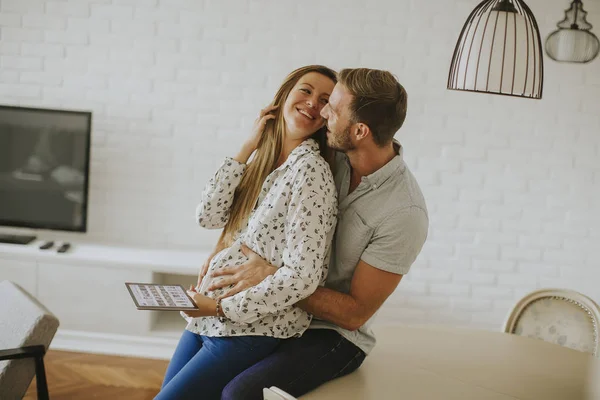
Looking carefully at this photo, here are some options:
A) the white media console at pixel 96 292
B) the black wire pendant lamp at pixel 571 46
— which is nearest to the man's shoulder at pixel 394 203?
the black wire pendant lamp at pixel 571 46

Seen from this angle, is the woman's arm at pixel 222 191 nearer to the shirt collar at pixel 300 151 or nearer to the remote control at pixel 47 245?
the shirt collar at pixel 300 151

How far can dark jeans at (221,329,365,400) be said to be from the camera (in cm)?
192

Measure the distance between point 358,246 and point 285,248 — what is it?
0.22m

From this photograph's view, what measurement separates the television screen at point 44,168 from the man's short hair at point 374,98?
235cm

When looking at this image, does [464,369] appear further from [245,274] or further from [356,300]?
[245,274]

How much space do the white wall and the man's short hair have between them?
1.99 metres

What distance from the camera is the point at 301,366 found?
198cm

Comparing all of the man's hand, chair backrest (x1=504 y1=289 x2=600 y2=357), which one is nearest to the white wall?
chair backrest (x1=504 y1=289 x2=600 y2=357)

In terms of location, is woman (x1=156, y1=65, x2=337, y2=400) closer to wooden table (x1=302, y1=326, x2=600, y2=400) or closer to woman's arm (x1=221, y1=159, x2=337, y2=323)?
woman's arm (x1=221, y1=159, x2=337, y2=323)

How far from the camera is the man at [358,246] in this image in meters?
2.01

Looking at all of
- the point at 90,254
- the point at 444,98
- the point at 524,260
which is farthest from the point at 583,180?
the point at 90,254

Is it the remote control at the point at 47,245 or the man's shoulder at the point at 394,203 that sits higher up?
the man's shoulder at the point at 394,203

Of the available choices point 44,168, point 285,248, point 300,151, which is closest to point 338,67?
point 44,168

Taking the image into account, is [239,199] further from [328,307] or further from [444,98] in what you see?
[444,98]
